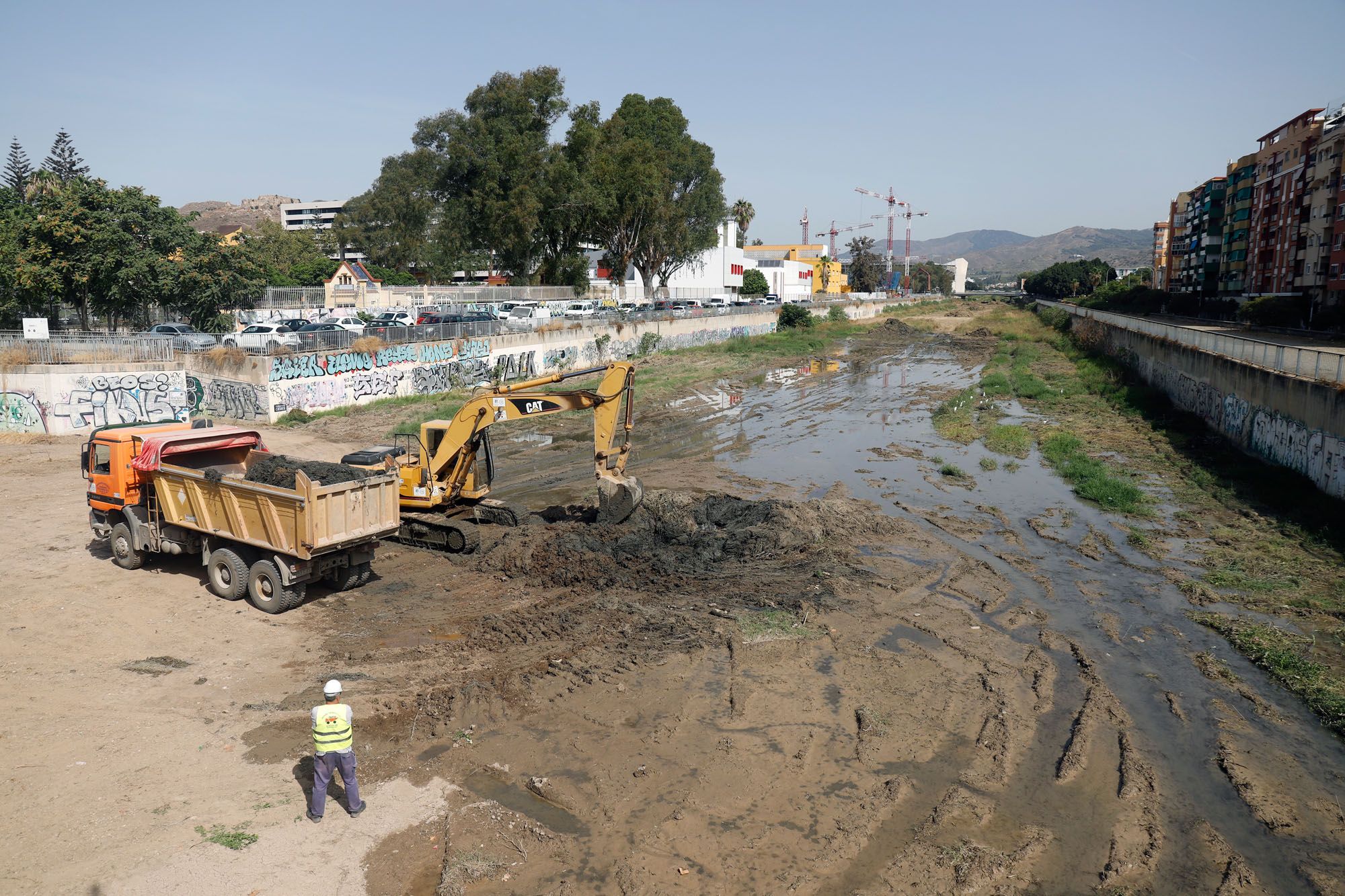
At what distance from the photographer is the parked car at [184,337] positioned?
3139cm

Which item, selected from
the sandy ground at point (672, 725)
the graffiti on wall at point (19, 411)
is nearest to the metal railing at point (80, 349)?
the graffiti on wall at point (19, 411)

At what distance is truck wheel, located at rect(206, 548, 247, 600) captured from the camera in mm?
14031

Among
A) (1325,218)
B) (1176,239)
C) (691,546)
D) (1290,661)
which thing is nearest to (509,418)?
(691,546)

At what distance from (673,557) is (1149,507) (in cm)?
1222

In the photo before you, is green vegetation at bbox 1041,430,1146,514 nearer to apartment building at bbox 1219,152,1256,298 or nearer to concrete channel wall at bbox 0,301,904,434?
concrete channel wall at bbox 0,301,904,434

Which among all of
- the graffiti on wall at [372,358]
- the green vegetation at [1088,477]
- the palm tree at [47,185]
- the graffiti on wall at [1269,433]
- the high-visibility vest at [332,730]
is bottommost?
the green vegetation at [1088,477]

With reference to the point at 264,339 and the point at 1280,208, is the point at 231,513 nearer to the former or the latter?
the point at 264,339

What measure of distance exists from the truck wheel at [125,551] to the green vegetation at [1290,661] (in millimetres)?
17737

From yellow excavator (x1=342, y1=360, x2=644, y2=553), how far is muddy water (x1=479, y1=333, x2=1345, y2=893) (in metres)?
4.28

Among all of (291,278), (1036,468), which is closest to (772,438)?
(1036,468)

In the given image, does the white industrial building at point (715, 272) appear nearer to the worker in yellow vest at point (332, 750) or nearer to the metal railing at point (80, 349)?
the metal railing at point (80, 349)

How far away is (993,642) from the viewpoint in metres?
12.8

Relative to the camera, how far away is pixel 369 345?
111 feet

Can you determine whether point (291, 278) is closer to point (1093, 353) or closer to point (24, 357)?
point (24, 357)
